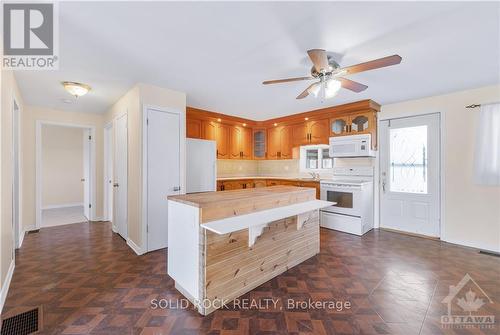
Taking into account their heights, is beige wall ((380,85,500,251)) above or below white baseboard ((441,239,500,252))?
above

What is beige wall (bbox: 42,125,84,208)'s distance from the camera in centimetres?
633

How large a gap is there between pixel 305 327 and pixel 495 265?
2894 millimetres

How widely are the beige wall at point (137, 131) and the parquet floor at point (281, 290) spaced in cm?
45

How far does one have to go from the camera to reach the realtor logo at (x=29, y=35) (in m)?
1.66

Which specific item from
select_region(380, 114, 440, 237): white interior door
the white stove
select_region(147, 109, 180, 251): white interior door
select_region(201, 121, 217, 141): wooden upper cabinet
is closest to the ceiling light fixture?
select_region(147, 109, 180, 251): white interior door

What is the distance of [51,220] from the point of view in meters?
4.98

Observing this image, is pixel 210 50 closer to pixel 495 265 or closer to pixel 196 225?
pixel 196 225

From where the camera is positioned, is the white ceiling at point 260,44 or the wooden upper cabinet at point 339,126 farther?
the wooden upper cabinet at point 339,126

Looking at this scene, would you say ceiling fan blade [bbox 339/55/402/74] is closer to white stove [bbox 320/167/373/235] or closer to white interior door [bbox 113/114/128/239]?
white stove [bbox 320/167/373/235]

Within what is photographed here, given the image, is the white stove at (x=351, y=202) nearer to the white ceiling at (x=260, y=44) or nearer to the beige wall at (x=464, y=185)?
the beige wall at (x=464, y=185)

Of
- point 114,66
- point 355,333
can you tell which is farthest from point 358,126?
point 114,66

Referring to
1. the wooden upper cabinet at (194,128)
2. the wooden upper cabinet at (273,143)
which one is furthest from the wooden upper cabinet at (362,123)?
the wooden upper cabinet at (194,128)

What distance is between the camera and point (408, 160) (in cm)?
405

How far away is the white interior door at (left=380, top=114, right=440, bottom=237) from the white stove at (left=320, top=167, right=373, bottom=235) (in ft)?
1.03
